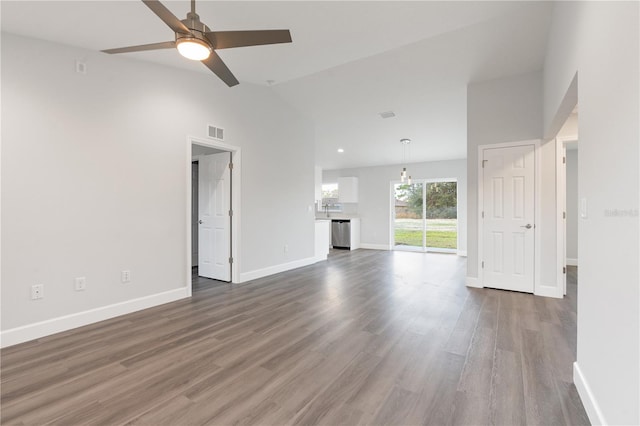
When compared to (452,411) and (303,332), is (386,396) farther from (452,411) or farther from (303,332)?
(303,332)

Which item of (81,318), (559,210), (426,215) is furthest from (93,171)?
(426,215)

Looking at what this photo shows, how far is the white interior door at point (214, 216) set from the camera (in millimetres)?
4652

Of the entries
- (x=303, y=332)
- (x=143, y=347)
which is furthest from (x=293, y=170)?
(x=143, y=347)

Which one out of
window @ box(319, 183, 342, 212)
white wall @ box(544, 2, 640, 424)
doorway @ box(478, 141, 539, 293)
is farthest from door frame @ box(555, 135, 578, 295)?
window @ box(319, 183, 342, 212)

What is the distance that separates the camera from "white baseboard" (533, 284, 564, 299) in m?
3.83

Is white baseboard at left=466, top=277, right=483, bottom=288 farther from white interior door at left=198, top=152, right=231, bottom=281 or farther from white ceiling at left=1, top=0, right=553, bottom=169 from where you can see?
white interior door at left=198, top=152, right=231, bottom=281

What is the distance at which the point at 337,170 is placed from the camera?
9930mm

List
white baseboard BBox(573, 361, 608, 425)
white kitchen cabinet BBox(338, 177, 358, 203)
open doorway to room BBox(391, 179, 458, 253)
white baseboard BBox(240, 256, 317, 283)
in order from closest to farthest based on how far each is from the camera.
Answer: white baseboard BBox(573, 361, 608, 425) → white baseboard BBox(240, 256, 317, 283) → open doorway to room BBox(391, 179, 458, 253) → white kitchen cabinet BBox(338, 177, 358, 203)

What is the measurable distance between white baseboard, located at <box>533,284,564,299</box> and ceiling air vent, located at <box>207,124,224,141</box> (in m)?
4.85

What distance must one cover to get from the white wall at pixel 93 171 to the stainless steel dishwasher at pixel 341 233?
193 inches

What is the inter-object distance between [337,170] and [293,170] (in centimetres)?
447

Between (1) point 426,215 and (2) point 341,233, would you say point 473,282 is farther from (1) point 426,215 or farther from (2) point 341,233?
(2) point 341,233

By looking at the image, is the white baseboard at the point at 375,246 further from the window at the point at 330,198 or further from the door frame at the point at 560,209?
the door frame at the point at 560,209

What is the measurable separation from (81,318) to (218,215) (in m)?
2.21
